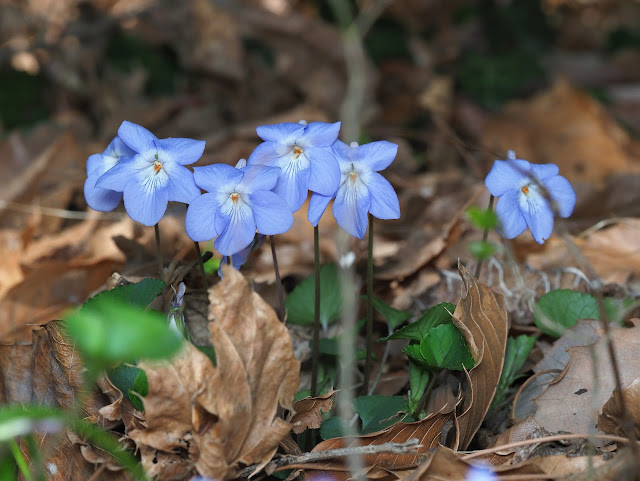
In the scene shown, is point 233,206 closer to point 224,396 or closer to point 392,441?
point 224,396

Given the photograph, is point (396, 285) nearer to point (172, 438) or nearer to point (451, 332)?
point (451, 332)

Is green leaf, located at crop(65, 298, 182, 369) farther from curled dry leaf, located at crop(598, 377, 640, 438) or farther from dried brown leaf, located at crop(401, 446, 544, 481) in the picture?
curled dry leaf, located at crop(598, 377, 640, 438)

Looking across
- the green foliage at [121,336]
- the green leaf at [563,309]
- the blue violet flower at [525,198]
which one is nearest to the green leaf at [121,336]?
the green foliage at [121,336]

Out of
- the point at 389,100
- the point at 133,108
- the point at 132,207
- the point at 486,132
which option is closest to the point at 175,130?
the point at 133,108

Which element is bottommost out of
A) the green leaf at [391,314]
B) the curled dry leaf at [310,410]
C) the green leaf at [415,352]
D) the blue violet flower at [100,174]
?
the curled dry leaf at [310,410]

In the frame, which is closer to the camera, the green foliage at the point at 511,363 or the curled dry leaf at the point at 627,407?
the curled dry leaf at the point at 627,407

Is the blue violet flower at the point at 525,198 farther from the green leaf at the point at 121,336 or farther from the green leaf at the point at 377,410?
the green leaf at the point at 121,336
